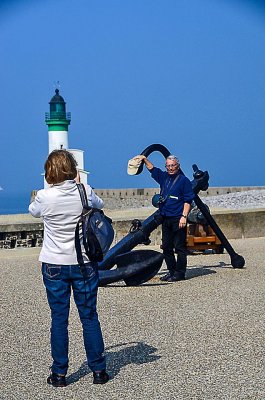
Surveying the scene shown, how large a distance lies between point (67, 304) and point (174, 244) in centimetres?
529

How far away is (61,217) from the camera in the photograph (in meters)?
6.23

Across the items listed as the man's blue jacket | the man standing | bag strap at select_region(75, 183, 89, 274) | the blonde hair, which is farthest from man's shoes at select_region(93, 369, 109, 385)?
the man's blue jacket

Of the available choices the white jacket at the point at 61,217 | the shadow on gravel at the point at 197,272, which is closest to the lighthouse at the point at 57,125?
the shadow on gravel at the point at 197,272

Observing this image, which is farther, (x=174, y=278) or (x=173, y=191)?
(x=174, y=278)

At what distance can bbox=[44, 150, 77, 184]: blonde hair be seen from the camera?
610 cm

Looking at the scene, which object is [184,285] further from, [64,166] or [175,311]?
[64,166]

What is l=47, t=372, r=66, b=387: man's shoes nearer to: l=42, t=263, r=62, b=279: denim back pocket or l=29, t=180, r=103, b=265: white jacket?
l=42, t=263, r=62, b=279: denim back pocket

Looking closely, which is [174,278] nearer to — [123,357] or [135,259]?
[135,259]

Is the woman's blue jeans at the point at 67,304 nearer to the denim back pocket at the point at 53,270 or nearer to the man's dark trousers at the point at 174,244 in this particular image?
the denim back pocket at the point at 53,270

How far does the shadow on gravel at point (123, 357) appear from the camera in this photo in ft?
21.8

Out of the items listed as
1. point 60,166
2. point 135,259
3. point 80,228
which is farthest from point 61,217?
point 135,259

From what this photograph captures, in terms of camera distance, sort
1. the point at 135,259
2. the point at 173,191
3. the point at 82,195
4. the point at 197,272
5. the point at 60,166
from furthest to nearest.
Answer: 1. the point at 197,272
2. the point at 173,191
3. the point at 135,259
4. the point at 82,195
5. the point at 60,166

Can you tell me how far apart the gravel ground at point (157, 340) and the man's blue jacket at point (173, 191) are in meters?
0.93

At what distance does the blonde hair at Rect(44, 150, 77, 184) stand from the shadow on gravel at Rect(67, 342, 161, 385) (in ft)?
4.87
